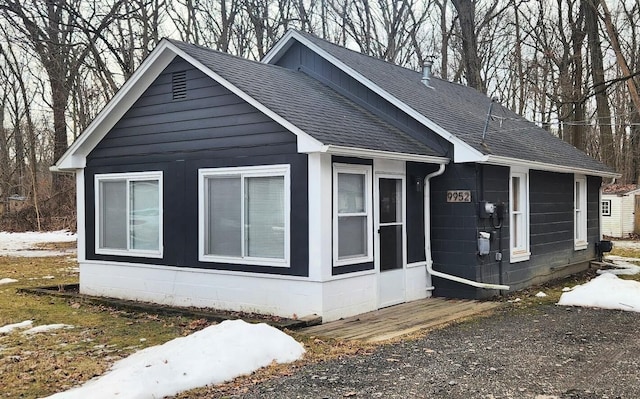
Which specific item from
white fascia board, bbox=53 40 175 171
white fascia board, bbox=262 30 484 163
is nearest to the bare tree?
white fascia board, bbox=53 40 175 171

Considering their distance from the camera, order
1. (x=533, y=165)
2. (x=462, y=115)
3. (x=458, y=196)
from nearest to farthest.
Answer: (x=458, y=196)
(x=533, y=165)
(x=462, y=115)

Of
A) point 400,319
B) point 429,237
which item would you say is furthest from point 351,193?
point 429,237

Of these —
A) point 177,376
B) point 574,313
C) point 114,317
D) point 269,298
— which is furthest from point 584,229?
point 177,376

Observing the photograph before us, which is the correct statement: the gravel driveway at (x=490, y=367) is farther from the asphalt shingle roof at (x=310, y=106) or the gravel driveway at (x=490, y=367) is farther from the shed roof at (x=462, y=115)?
the shed roof at (x=462, y=115)

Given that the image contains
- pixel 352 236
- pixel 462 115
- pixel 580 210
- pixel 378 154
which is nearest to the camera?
pixel 378 154

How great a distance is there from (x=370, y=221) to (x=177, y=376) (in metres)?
4.12

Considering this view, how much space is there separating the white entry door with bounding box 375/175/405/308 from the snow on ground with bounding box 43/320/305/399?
9.55ft

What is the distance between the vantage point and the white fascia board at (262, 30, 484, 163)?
31.2 feet

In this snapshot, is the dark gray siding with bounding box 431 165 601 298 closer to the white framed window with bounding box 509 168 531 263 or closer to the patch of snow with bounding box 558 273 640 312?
the white framed window with bounding box 509 168 531 263

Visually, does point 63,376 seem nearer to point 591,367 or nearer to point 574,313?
point 591,367

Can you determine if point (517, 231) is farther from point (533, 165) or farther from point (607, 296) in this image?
point (607, 296)

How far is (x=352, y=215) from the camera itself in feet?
27.9

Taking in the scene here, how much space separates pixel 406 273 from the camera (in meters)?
9.46

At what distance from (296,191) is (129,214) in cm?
340
